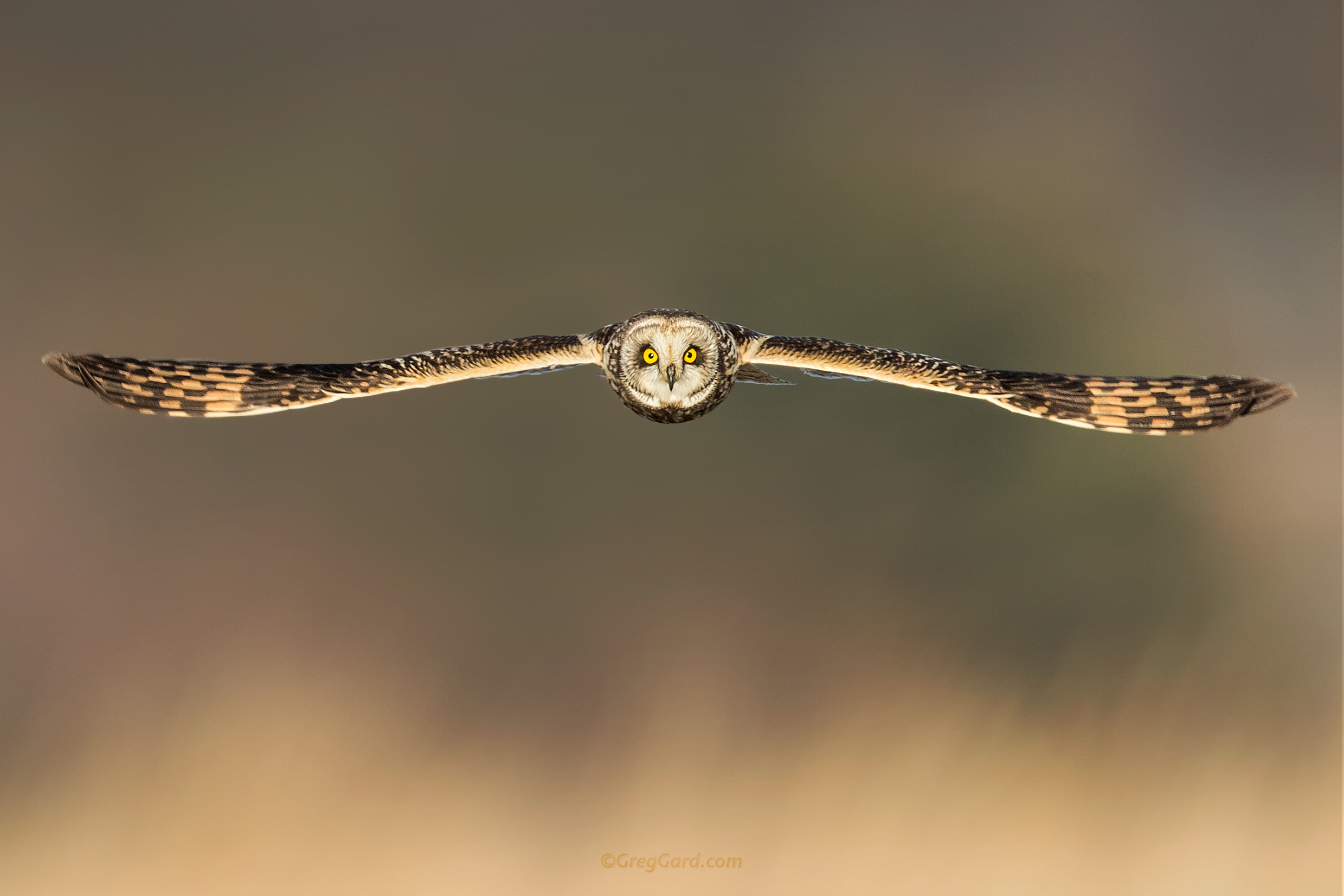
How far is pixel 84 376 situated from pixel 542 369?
10.3ft

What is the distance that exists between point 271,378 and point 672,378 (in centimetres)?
282

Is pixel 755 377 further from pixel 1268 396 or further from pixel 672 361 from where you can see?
pixel 1268 396

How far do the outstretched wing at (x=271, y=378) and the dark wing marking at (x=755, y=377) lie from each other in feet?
4.41

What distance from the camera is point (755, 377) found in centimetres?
919

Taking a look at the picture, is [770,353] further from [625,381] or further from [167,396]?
[167,396]

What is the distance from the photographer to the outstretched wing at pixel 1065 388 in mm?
8672

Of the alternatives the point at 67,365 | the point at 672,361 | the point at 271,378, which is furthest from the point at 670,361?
the point at 67,365

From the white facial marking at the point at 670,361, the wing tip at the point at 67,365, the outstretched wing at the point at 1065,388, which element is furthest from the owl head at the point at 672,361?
the wing tip at the point at 67,365

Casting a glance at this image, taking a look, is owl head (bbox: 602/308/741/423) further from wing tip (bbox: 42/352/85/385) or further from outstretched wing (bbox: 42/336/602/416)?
wing tip (bbox: 42/352/85/385)

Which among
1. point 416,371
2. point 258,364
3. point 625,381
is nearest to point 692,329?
point 625,381

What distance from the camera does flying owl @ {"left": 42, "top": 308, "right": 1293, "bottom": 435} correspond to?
8.37 meters

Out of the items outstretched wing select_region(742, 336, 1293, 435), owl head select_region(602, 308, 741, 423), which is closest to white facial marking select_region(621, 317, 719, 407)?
owl head select_region(602, 308, 741, 423)

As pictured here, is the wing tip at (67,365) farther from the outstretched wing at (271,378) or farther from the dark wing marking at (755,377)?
the dark wing marking at (755,377)

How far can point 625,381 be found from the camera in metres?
8.48
